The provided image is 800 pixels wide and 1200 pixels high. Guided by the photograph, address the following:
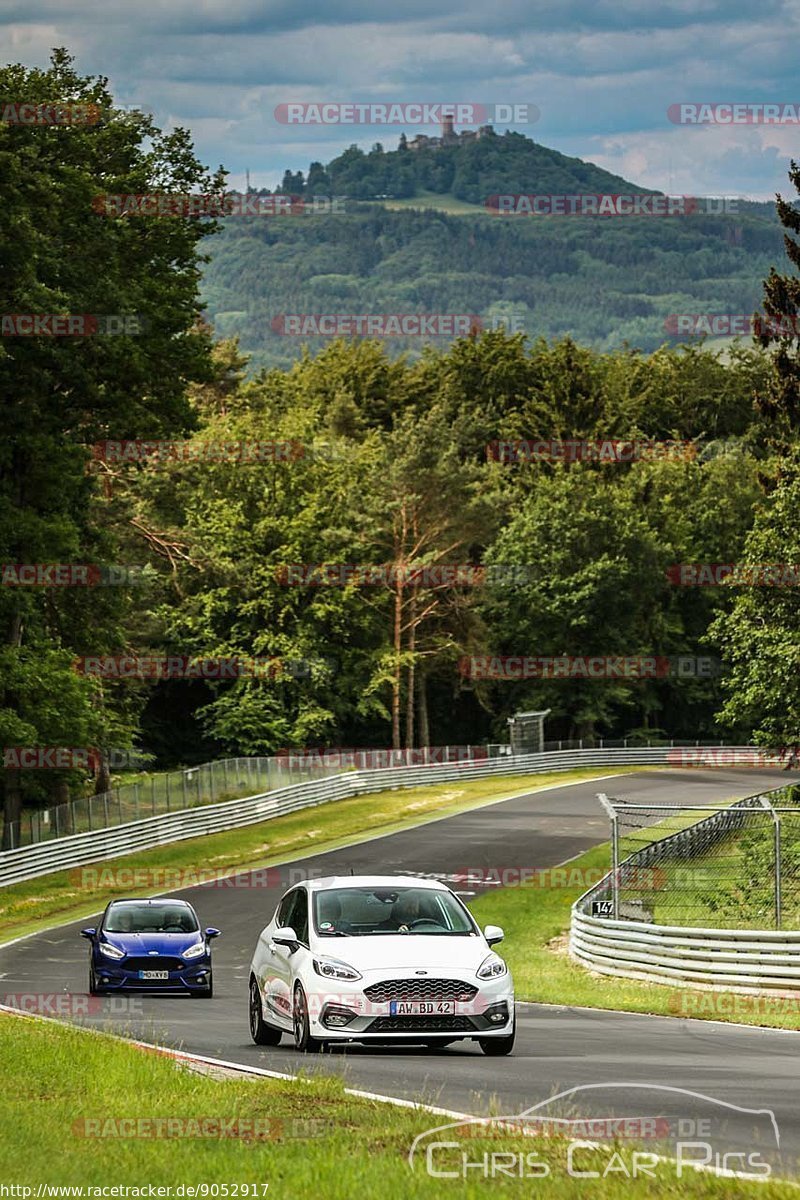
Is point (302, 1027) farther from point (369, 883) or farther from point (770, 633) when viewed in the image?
point (770, 633)

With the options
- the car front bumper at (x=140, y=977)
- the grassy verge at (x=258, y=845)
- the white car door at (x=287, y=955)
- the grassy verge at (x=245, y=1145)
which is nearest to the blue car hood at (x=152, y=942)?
the car front bumper at (x=140, y=977)

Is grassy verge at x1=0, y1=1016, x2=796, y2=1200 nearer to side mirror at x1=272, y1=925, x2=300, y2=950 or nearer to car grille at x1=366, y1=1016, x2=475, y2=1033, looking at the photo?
car grille at x1=366, y1=1016, x2=475, y2=1033

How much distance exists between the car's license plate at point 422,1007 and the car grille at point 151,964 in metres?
10.6

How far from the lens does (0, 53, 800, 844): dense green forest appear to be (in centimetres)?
4469

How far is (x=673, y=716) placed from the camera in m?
101

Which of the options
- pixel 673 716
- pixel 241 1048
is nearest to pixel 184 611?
pixel 673 716

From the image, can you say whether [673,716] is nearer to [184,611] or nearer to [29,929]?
[184,611]

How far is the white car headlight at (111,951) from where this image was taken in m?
25.3

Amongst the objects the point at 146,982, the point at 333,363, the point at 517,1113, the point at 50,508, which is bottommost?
the point at 146,982

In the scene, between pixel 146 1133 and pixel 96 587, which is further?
pixel 96 587

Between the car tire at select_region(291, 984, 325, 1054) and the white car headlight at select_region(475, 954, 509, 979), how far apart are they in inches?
59.1

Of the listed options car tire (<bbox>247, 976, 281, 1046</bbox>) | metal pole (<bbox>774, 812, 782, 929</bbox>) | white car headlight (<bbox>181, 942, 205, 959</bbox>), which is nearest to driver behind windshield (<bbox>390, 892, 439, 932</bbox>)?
car tire (<bbox>247, 976, 281, 1046</bbox>)

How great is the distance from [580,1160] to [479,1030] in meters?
6.82

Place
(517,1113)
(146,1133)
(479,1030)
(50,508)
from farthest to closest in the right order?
(50,508) → (479,1030) → (517,1113) → (146,1133)
